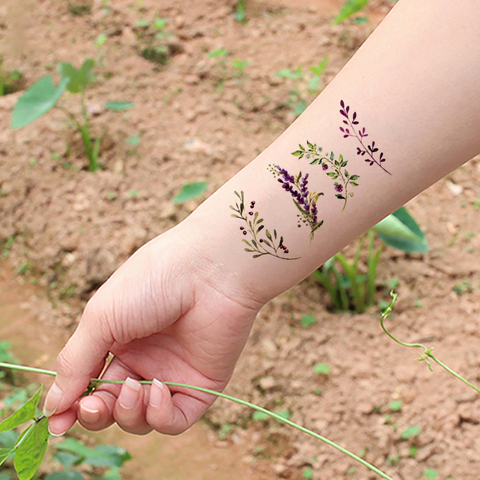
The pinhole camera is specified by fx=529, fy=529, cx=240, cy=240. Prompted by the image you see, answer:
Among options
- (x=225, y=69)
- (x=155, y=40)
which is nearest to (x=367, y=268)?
(x=225, y=69)

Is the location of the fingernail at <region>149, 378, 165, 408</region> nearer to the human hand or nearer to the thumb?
the human hand

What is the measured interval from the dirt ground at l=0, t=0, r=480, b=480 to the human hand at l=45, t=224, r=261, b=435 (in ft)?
1.96

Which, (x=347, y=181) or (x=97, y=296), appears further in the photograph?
(x=97, y=296)

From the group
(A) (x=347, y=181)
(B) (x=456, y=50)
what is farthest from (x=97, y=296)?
(B) (x=456, y=50)

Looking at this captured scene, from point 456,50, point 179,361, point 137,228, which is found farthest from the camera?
point 137,228

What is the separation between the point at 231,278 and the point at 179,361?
24 cm

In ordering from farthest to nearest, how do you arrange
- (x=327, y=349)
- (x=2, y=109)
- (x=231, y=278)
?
(x=2, y=109), (x=327, y=349), (x=231, y=278)

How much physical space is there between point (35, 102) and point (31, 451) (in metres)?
1.44

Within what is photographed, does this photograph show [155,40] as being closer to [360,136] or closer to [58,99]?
[58,99]

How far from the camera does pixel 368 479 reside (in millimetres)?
1356

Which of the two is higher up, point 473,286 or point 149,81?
point 149,81

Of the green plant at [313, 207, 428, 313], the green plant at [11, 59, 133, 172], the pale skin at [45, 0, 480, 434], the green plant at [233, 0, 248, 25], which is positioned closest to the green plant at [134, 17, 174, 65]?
the green plant at [233, 0, 248, 25]

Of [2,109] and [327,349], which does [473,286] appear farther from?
[2,109]

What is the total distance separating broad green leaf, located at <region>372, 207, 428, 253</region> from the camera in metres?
1.40
